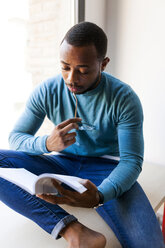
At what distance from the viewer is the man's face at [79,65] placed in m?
0.91

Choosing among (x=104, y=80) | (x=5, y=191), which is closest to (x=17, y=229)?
(x=5, y=191)

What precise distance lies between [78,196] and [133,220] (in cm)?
25

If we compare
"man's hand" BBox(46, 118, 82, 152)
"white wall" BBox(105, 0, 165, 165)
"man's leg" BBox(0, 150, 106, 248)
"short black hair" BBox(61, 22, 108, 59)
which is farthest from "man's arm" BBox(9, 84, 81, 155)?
"white wall" BBox(105, 0, 165, 165)

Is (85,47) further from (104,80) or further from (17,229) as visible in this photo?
(17,229)

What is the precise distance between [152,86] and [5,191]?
1.15m

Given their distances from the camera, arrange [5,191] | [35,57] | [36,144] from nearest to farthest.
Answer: [5,191] < [36,144] < [35,57]

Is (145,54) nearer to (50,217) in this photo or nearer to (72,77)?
(72,77)

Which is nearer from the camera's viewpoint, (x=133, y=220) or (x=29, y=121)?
(x=133, y=220)

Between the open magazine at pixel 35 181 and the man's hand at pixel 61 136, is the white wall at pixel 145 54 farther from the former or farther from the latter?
the open magazine at pixel 35 181

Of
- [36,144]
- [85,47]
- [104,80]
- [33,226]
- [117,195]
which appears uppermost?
[85,47]

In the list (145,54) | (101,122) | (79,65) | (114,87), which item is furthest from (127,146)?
(145,54)

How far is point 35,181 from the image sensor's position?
2.39ft

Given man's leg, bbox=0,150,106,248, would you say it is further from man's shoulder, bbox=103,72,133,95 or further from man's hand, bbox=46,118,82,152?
man's shoulder, bbox=103,72,133,95

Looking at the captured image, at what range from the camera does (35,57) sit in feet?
5.27
